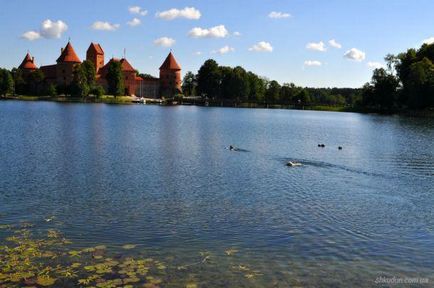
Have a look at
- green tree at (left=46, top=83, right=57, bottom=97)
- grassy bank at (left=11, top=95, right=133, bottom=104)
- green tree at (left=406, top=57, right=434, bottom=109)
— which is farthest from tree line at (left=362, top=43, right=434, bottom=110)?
green tree at (left=46, top=83, right=57, bottom=97)

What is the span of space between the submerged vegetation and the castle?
151 m

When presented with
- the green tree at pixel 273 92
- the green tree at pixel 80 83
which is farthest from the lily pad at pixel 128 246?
the green tree at pixel 273 92

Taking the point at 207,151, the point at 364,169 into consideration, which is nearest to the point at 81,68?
the point at 207,151

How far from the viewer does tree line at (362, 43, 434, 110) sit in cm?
10159

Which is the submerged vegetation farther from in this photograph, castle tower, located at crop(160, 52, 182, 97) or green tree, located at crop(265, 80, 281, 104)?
green tree, located at crop(265, 80, 281, 104)

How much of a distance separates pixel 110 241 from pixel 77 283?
3.15m

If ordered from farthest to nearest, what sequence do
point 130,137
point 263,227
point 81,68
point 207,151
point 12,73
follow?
point 12,73 < point 81,68 < point 130,137 < point 207,151 < point 263,227

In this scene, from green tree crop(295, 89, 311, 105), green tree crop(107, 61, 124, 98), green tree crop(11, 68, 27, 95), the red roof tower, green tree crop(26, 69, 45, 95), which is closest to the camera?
green tree crop(107, 61, 124, 98)

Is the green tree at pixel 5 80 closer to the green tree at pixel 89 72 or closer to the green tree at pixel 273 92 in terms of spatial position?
the green tree at pixel 89 72

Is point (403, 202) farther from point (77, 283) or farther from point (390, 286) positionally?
point (77, 283)

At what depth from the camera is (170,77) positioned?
187375 mm

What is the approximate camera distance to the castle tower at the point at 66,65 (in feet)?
541

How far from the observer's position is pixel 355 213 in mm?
18281

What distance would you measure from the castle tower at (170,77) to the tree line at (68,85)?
35853 millimetres
